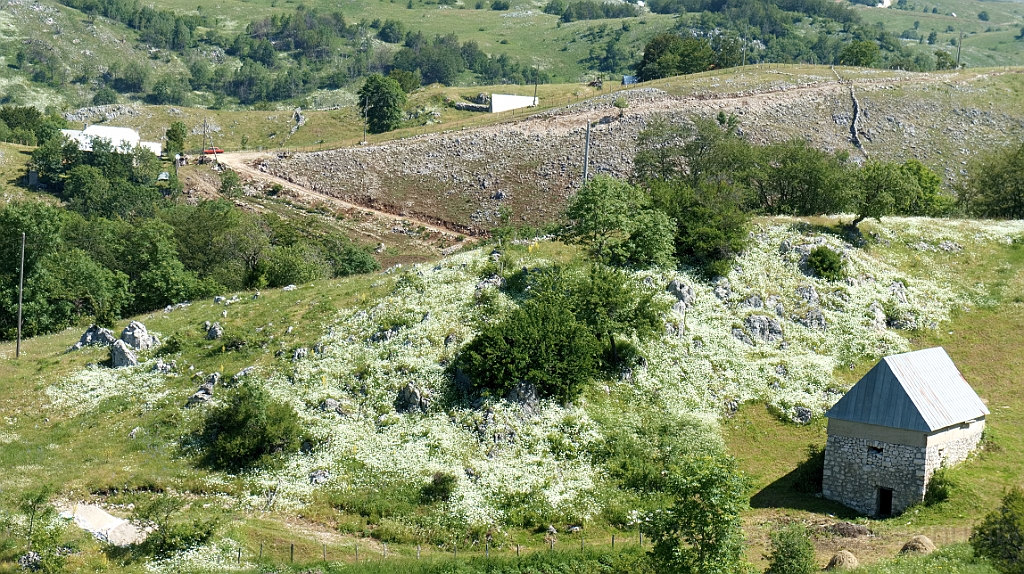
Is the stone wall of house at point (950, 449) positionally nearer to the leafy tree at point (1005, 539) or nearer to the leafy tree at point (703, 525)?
the leafy tree at point (1005, 539)

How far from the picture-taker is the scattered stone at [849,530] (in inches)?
1612

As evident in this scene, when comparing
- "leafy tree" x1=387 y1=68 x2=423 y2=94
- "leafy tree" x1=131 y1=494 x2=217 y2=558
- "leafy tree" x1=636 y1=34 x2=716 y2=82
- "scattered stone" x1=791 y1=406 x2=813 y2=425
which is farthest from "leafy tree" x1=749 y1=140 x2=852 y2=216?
"leafy tree" x1=387 y1=68 x2=423 y2=94

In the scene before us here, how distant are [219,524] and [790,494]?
88.2 feet

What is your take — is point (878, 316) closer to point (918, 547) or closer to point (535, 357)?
point (535, 357)

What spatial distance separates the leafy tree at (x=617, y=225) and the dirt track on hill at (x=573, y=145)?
40502 mm

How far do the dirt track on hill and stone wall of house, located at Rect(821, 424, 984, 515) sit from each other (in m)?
62.6

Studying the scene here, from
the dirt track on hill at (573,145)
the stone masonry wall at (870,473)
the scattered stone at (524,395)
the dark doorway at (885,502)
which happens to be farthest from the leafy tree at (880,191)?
the dirt track on hill at (573,145)

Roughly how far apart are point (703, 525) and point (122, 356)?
125 feet

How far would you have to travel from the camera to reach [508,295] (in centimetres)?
5722

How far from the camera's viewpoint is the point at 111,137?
12719cm

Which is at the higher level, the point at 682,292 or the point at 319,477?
the point at 682,292

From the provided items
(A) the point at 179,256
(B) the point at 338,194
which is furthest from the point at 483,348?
(B) the point at 338,194

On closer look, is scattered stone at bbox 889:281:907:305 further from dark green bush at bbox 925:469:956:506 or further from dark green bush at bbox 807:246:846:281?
dark green bush at bbox 925:469:956:506

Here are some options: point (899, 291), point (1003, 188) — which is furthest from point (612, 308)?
point (1003, 188)
